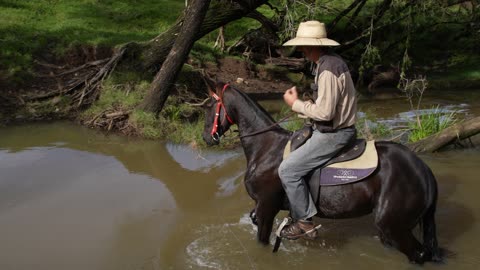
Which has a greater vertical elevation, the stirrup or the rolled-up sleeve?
the rolled-up sleeve

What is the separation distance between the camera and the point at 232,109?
5.84m

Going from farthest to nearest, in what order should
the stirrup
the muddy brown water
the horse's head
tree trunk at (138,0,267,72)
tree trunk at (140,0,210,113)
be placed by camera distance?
1. tree trunk at (138,0,267,72)
2. tree trunk at (140,0,210,113)
3. the horse's head
4. the muddy brown water
5. the stirrup

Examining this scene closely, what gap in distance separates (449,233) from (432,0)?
27.2ft

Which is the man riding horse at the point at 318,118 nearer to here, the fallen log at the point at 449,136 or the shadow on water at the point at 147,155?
the shadow on water at the point at 147,155

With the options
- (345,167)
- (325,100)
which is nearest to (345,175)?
(345,167)

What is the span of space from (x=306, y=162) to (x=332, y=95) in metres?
0.82

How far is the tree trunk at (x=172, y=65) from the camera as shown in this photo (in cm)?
1045

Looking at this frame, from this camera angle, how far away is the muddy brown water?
5.74m

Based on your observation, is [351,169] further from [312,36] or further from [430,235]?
[312,36]

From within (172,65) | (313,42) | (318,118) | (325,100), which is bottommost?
(172,65)

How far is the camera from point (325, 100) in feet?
16.0

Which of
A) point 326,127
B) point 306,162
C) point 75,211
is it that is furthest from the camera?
point 75,211

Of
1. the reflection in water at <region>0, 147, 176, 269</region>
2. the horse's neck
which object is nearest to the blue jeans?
the horse's neck

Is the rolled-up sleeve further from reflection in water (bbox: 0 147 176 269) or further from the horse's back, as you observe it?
reflection in water (bbox: 0 147 176 269)
